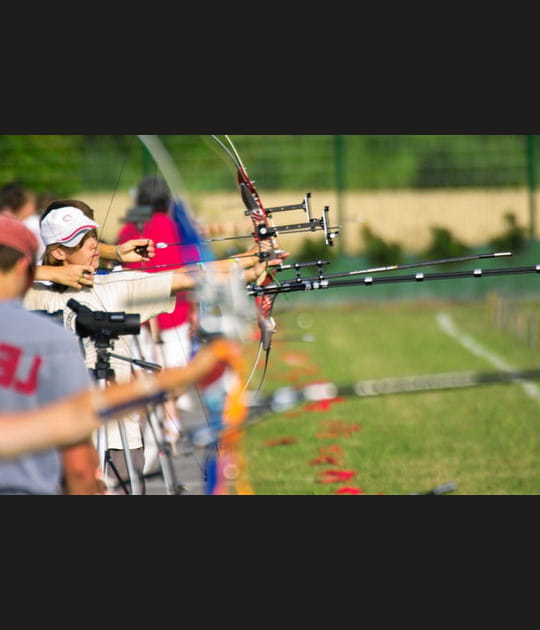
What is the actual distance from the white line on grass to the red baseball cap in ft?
19.5

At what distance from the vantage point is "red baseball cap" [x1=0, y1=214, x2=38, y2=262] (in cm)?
288

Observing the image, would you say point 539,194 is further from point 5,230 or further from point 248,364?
point 5,230

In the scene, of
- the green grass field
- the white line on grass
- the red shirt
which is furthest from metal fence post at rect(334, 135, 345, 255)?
the red shirt

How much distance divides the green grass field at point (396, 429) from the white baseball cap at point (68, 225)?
3.03 ft

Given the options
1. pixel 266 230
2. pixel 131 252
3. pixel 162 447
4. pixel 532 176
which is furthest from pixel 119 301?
pixel 532 176

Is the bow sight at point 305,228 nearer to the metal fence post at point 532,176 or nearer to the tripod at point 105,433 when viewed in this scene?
the tripod at point 105,433

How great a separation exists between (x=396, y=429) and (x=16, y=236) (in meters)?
5.00

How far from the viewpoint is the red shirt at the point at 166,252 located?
16.2 feet

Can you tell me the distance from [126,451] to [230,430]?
1.11 metres

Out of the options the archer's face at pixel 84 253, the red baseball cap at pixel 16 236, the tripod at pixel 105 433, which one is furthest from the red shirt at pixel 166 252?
the red baseball cap at pixel 16 236

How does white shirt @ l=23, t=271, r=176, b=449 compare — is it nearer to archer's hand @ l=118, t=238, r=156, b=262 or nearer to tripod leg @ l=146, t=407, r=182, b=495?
tripod leg @ l=146, t=407, r=182, b=495

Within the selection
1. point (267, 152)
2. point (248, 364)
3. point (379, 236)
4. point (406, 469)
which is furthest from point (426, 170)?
point (248, 364)

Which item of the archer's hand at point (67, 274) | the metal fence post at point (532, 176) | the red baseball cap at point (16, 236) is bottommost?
the archer's hand at point (67, 274)

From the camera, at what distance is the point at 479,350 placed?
11516 millimetres
